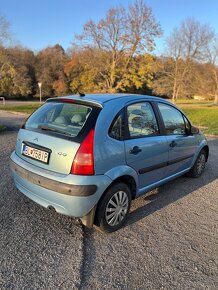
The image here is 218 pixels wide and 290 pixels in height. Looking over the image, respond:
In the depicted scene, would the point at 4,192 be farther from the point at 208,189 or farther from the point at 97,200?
the point at 208,189

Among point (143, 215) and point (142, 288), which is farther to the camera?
point (143, 215)

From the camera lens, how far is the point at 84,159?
274 centimetres

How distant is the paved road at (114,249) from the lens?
239 centimetres

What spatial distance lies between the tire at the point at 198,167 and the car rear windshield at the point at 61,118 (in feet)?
9.77

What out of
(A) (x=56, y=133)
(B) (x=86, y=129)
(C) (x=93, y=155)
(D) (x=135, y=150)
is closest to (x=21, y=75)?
(A) (x=56, y=133)

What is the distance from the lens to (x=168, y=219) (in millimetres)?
3561

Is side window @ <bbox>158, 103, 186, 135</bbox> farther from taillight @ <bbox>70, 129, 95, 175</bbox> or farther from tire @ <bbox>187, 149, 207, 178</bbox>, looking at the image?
taillight @ <bbox>70, 129, 95, 175</bbox>

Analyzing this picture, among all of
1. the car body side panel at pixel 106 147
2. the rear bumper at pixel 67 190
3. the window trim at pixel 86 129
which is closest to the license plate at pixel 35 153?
the rear bumper at pixel 67 190

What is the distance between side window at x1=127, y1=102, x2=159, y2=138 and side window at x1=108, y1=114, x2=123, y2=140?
17 centimetres

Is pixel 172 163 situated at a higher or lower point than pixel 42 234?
higher

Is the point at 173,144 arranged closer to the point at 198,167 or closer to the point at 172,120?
the point at 172,120

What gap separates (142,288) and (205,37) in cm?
3821

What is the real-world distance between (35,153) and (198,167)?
352cm

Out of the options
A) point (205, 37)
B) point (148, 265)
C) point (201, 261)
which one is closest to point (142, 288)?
point (148, 265)
